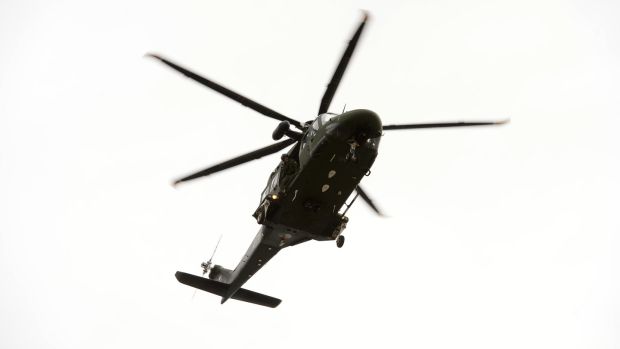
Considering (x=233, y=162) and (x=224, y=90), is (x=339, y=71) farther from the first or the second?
(x=233, y=162)

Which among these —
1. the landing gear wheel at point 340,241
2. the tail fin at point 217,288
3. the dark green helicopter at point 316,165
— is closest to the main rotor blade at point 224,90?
the dark green helicopter at point 316,165

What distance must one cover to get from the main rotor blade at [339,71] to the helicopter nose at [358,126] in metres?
0.98

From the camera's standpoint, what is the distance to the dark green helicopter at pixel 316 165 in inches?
410

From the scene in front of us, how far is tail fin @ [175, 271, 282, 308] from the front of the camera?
16922 mm

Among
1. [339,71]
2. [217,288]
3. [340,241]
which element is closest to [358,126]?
[339,71]

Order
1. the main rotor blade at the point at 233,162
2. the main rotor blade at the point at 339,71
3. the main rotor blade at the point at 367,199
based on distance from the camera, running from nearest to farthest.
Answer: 1. the main rotor blade at the point at 339,71
2. the main rotor blade at the point at 233,162
3. the main rotor blade at the point at 367,199

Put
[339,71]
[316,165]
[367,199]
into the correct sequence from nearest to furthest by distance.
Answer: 1. [339,71]
2. [316,165]
3. [367,199]

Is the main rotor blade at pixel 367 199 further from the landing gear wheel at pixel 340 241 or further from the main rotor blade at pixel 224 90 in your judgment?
the main rotor blade at pixel 224 90

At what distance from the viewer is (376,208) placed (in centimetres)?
1395

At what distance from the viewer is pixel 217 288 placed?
57.4 ft

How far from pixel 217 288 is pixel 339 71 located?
10474 millimetres

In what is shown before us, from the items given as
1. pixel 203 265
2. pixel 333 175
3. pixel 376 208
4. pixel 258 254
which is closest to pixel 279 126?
pixel 333 175

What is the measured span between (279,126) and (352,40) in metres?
2.49

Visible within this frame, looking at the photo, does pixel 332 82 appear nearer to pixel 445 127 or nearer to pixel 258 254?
pixel 445 127
